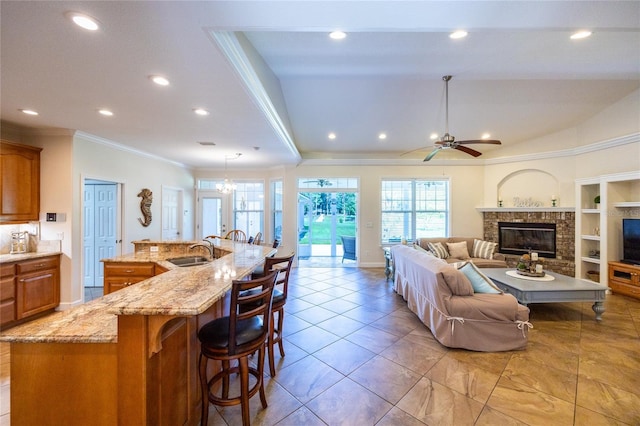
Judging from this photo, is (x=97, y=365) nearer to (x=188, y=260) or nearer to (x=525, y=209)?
(x=188, y=260)

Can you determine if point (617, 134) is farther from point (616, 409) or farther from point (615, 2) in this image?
point (616, 409)

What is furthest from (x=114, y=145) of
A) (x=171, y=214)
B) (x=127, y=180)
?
(x=171, y=214)

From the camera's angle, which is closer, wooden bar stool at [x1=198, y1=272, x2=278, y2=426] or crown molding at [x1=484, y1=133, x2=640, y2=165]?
wooden bar stool at [x1=198, y1=272, x2=278, y2=426]

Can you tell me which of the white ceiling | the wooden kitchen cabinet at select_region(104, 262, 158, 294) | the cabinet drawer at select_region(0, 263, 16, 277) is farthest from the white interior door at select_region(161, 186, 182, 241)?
the wooden kitchen cabinet at select_region(104, 262, 158, 294)

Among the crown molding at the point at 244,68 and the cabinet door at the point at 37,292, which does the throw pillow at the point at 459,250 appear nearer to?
the crown molding at the point at 244,68

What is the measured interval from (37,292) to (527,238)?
29.5ft

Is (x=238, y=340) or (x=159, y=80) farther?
(x=159, y=80)

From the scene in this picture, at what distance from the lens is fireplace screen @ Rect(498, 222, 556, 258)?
5.80 m

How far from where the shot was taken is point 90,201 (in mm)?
4918

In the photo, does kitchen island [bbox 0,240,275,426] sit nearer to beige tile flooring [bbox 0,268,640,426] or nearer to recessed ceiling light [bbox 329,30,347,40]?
beige tile flooring [bbox 0,268,640,426]

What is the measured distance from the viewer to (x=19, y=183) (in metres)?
3.56

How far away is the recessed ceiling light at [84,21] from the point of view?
1.56 metres

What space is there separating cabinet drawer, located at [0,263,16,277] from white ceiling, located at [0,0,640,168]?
182 centimetres

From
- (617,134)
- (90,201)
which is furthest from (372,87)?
(90,201)
